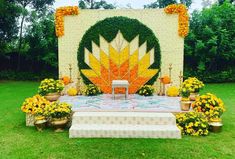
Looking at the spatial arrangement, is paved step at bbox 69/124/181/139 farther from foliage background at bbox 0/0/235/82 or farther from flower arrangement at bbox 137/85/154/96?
foliage background at bbox 0/0/235/82

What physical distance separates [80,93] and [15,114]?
9.36 feet

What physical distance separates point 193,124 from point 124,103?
2548 millimetres

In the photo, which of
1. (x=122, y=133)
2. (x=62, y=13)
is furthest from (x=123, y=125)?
(x=62, y=13)

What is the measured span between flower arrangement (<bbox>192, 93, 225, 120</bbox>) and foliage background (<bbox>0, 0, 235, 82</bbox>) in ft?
26.6

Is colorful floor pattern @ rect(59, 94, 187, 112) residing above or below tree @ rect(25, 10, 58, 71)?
below

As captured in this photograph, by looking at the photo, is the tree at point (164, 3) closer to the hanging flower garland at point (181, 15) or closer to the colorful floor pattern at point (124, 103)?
the hanging flower garland at point (181, 15)

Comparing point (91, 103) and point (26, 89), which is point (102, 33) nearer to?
point (91, 103)

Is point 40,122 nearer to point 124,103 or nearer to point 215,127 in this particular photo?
point 124,103

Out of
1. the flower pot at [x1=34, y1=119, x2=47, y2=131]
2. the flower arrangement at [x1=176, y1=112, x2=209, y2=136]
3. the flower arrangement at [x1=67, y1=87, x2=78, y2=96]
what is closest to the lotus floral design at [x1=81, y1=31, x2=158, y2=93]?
the flower arrangement at [x1=67, y1=87, x2=78, y2=96]

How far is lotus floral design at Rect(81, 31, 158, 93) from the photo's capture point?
11.3 m

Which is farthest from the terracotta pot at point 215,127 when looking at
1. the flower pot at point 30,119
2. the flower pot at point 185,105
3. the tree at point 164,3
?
the tree at point 164,3

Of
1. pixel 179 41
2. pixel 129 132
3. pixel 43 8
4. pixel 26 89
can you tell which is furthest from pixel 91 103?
pixel 43 8

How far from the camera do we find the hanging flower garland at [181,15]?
11.2 meters

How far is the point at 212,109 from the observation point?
7.64 metres
